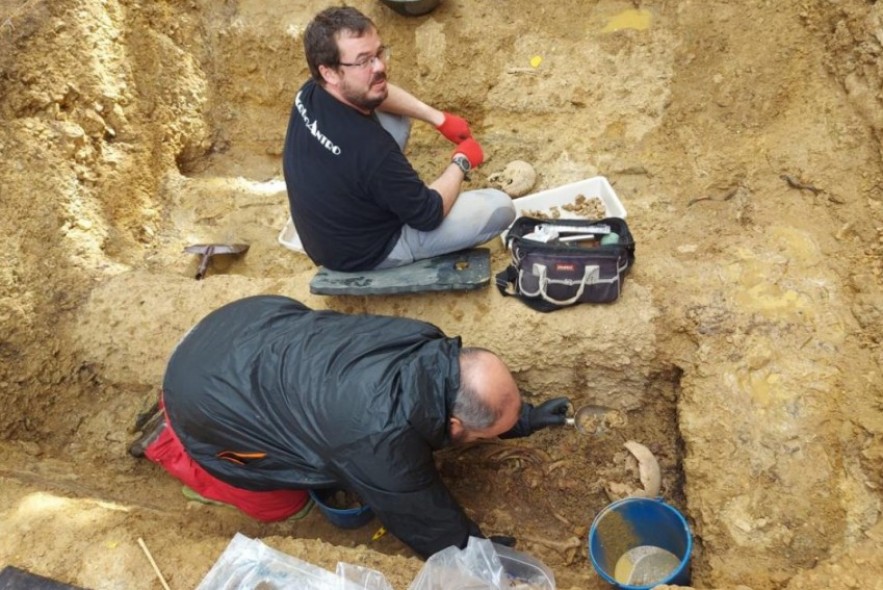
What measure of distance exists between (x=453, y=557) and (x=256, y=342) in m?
1.14

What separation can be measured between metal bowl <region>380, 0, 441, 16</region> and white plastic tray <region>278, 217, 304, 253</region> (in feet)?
5.93

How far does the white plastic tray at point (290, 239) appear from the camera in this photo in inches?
163

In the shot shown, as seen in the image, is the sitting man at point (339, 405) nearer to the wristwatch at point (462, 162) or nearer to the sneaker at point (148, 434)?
the sneaker at point (148, 434)

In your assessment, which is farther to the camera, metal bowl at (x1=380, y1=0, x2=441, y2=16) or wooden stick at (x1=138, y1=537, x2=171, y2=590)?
metal bowl at (x1=380, y1=0, x2=441, y2=16)

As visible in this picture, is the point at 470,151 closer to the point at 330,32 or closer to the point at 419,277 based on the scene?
the point at 419,277

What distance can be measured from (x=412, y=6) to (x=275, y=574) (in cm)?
386

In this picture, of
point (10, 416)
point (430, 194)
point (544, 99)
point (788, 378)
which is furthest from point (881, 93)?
point (10, 416)

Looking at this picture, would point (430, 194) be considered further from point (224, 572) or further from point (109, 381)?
point (109, 381)

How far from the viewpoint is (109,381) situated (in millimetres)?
3553

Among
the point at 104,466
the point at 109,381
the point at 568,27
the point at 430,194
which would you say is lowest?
the point at 104,466

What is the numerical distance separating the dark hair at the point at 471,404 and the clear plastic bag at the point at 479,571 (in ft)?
1.59

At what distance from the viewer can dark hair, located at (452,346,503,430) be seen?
Result: 2.29 metres

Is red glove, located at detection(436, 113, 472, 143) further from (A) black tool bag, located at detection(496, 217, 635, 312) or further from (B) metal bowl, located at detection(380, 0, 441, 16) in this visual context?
(B) metal bowl, located at detection(380, 0, 441, 16)

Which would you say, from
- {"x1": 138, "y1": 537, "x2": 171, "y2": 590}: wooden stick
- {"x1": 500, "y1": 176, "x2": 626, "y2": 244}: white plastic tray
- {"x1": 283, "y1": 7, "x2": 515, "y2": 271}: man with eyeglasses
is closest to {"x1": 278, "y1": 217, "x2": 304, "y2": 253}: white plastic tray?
{"x1": 283, "y1": 7, "x2": 515, "y2": 271}: man with eyeglasses
